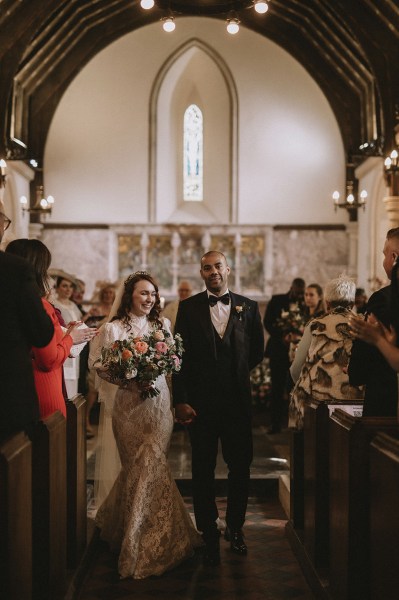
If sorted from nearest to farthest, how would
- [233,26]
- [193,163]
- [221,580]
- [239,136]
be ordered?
[221,580] → [233,26] → [239,136] → [193,163]

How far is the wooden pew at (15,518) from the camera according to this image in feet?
8.31

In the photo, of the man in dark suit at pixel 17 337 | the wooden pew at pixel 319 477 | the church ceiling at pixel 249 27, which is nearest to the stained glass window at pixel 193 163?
the church ceiling at pixel 249 27

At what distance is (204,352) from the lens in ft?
15.4

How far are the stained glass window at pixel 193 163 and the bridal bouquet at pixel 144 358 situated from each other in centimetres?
1127

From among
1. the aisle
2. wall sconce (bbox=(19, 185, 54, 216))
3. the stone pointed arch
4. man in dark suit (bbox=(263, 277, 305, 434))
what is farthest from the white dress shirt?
the stone pointed arch

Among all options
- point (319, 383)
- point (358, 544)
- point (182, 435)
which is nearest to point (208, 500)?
point (319, 383)

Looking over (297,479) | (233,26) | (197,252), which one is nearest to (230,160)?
(197,252)

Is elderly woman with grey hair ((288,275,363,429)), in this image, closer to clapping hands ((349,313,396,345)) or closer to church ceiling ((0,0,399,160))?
clapping hands ((349,313,396,345))

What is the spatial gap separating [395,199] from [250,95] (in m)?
4.79

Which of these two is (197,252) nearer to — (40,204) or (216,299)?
(40,204)

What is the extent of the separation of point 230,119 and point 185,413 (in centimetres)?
1131

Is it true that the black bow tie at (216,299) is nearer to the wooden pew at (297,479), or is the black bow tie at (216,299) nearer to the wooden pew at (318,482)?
the wooden pew at (318,482)

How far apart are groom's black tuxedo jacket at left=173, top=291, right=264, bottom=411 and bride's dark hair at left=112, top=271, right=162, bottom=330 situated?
170 millimetres

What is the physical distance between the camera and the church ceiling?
11.0 meters
